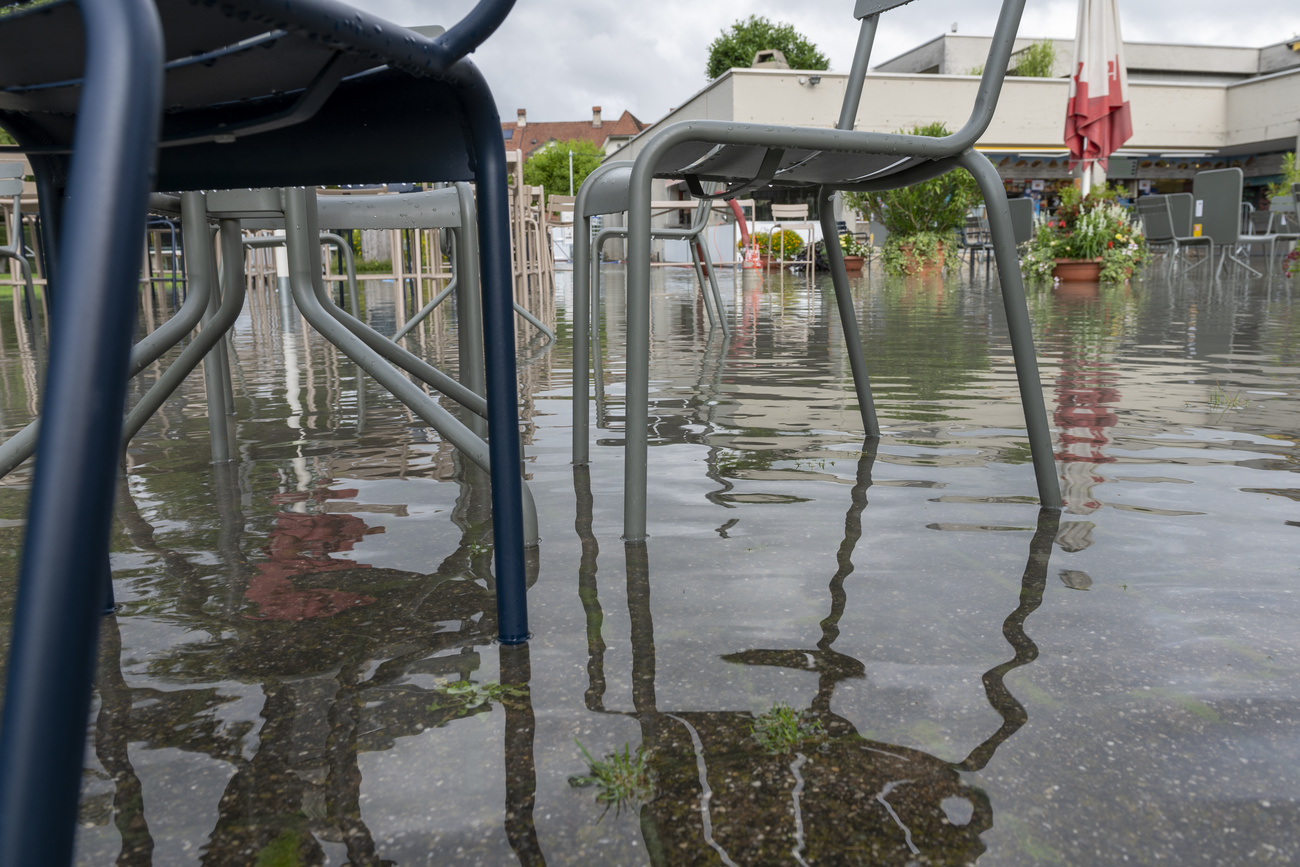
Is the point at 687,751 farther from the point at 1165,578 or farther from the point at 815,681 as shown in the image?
the point at 1165,578

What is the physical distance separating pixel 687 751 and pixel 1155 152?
98.8 ft

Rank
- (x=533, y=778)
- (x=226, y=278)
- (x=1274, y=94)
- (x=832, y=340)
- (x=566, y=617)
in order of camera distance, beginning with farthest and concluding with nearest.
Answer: (x=1274, y=94) → (x=832, y=340) → (x=226, y=278) → (x=566, y=617) → (x=533, y=778)

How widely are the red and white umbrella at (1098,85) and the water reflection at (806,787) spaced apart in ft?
36.4

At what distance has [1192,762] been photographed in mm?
876

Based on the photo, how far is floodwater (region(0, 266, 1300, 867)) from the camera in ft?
2.58

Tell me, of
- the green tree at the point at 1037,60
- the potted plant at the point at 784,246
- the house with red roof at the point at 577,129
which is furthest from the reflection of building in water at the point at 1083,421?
the house with red roof at the point at 577,129

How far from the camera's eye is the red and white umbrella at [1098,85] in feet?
34.1

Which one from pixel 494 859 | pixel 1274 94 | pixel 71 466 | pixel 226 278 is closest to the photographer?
pixel 71 466

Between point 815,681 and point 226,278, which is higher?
point 226,278

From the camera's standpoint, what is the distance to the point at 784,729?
0.92 meters

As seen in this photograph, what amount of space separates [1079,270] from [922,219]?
174 inches

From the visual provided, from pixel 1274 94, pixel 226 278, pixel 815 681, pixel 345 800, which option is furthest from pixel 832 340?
pixel 1274 94

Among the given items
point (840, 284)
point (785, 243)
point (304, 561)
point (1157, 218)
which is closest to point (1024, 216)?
point (1157, 218)

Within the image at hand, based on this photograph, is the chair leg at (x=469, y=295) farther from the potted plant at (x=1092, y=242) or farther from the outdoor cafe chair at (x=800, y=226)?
the outdoor cafe chair at (x=800, y=226)
